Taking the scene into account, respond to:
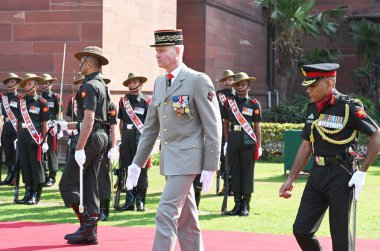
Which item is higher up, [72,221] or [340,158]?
[340,158]

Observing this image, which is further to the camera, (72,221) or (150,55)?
(150,55)

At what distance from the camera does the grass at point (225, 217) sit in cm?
1054

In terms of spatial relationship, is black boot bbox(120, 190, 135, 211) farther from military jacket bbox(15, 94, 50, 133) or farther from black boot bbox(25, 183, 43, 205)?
military jacket bbox(15, 94, 50, 133)

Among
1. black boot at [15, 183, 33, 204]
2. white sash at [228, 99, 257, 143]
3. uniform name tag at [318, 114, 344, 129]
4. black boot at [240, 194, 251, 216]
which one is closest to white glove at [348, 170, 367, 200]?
uniform name tag at [318, 114, 344, 129]

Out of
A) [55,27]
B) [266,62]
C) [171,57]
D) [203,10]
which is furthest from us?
[266,62]

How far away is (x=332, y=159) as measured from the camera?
675cm

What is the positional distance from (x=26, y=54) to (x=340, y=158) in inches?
500

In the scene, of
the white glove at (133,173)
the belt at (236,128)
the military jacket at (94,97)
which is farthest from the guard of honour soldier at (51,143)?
the white glove at (133,173)

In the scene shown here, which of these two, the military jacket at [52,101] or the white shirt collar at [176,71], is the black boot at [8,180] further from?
the white shirt collar at [176,71]

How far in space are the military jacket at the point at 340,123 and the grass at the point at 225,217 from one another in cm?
329

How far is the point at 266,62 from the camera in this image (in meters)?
28.9

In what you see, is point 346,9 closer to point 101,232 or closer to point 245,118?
point 245,118

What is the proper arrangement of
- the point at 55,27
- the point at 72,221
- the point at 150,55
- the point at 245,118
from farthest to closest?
1. the point at 150,55
2. the point at 55,27
3. the point at 245,118
4. the point at 72,221

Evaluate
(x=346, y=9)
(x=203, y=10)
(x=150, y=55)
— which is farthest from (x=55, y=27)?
(x=346, y=9)
